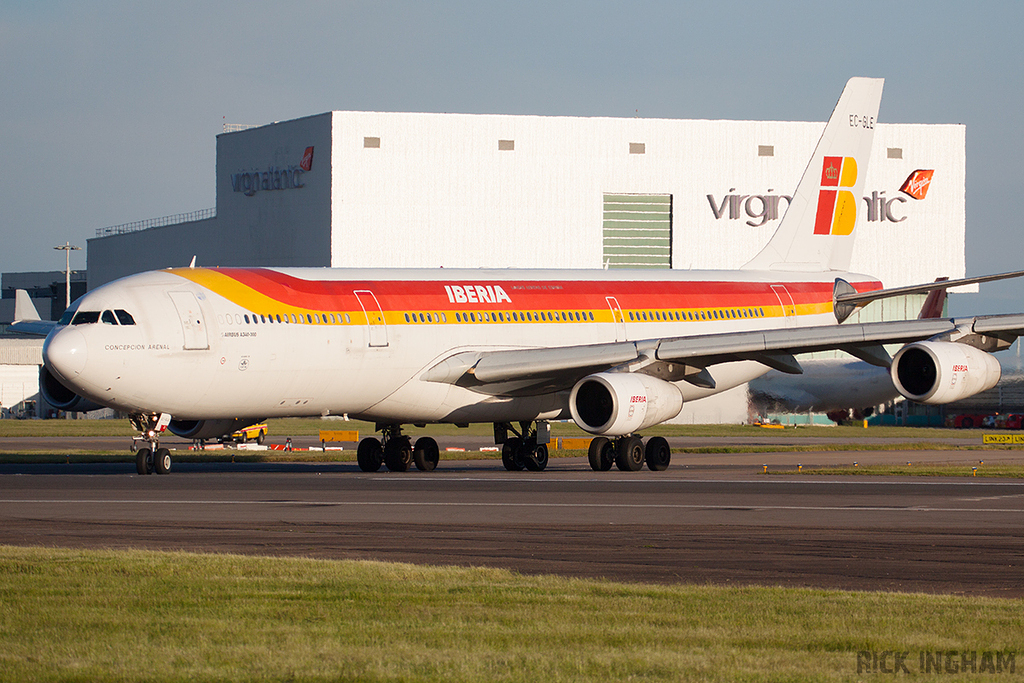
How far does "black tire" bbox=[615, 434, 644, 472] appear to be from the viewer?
31656 mm

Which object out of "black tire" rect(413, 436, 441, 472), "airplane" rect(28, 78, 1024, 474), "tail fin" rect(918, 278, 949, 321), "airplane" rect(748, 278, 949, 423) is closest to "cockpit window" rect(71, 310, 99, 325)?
"airplane" rect(28, 78, 1024, 474)

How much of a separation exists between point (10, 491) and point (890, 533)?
A: 15.9 metres

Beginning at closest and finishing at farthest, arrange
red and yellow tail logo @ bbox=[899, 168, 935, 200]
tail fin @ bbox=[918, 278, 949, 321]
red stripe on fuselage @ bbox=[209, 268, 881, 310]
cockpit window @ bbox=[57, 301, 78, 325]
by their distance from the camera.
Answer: cockpit window @ bbox=[57, 301, 78, 325] → red stripe on fuselage @ bbox=[209, 268, 881, 310] → tail fin @ bbox=[918, 278, 949, 321] → red and yellow tail logo @ bbox=[899, 168, 935, 200]

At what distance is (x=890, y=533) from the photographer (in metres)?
17.2

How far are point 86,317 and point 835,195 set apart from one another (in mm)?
22783

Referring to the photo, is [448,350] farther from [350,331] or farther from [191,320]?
[191,320]

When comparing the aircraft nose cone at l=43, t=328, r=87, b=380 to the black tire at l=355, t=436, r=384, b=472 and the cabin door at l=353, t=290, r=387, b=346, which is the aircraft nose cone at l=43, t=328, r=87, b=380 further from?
the black tire at l=355, t=436, r=384, b=472

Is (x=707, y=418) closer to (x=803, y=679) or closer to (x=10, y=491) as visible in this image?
(x=10, y=491)

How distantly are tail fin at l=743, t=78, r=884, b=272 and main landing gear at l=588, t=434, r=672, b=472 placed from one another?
10083 mm

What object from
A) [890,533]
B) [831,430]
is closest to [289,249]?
[831,430]

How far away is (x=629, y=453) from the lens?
31.6 metres

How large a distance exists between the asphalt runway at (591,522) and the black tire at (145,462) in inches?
19.8

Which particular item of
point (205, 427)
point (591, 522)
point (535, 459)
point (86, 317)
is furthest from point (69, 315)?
point (591, 522)

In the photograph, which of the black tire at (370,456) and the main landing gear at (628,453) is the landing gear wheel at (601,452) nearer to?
the main landing gear at (628,453)
